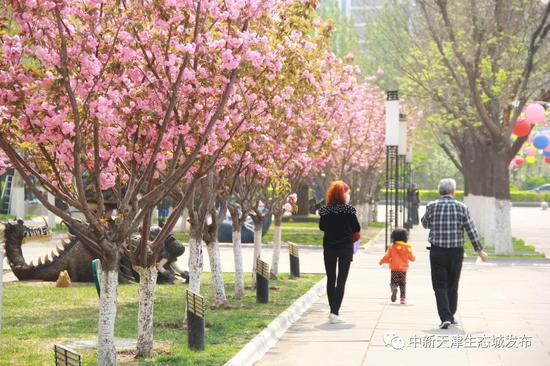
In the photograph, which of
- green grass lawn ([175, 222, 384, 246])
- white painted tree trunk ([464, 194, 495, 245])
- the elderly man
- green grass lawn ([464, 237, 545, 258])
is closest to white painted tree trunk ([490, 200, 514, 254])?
green grass lawn ([464, 237, 545, 258])

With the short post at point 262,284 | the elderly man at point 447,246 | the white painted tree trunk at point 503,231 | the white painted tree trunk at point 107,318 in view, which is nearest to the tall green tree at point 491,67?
the white painted tree trunk at point 503,231

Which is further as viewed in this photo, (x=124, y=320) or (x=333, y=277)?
(x=124, y=320)

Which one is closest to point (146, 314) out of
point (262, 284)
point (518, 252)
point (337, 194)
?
point (337, 194)

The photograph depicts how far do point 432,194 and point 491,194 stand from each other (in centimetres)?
6117

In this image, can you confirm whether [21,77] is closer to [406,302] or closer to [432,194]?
[406,302]

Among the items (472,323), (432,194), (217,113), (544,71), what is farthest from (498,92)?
(432,194)

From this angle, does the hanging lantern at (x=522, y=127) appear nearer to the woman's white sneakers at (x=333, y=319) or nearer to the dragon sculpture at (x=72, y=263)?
the dragon sculpture at (x=72, y=263)

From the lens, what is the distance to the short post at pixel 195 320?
11648mm

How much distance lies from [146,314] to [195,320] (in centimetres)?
54

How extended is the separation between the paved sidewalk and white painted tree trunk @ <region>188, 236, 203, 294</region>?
4.53 ft

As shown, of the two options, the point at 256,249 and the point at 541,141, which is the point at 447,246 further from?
the point at 541,141

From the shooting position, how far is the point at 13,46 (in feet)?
31.7

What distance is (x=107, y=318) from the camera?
10062 millimetres

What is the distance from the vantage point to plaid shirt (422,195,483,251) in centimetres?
1359
